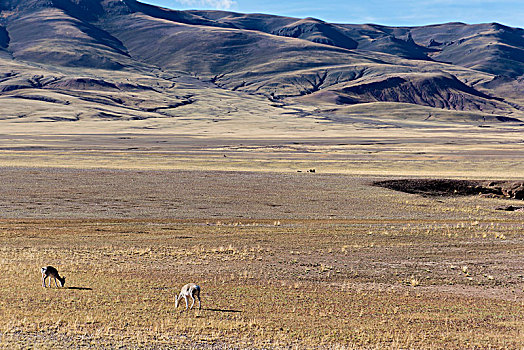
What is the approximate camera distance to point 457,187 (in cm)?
5078

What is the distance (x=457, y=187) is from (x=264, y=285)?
3452 centimetres

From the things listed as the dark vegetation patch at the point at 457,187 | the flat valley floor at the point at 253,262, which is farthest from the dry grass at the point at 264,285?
the dark vegetation patch at the point at 457,187

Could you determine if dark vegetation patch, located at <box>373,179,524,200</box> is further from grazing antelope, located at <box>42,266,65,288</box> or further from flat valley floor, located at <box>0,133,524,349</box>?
grazing antelope, located at <box>42,266,65,288</box>

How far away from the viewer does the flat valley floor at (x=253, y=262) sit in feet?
50.1

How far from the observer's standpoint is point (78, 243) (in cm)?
2722

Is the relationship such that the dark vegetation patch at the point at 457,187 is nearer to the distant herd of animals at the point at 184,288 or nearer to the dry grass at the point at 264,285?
the dry grass at the point at 264,285

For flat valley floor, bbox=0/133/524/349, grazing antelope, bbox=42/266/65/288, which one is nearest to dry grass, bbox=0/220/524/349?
flat valley floor, bbox=0/133/524/349

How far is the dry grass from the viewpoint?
49.2 feet

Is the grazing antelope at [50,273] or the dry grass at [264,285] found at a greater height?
the grazing antelope at [50,273]

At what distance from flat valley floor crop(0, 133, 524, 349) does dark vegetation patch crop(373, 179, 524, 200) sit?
6.40ft

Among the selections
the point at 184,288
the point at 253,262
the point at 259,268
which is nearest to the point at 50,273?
the point at 184,288

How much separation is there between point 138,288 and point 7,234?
12.5 m

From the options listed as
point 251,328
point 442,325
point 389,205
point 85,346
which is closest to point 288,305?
point 251,328

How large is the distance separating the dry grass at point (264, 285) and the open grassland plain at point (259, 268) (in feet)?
0.23
